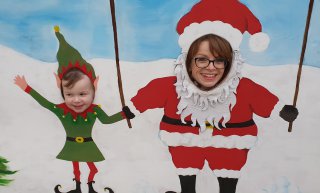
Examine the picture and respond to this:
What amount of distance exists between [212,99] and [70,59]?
73 cm

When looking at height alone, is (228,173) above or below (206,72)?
below

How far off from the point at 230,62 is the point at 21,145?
46.5 inches

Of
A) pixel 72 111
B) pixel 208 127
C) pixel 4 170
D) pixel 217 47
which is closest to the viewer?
pixel 217 47

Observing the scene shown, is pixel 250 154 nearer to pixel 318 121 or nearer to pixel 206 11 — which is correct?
pixel 318 121

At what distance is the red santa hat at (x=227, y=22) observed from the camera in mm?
1719

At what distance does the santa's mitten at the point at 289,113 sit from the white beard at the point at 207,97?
9.4 inches

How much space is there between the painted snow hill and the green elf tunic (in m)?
0.03

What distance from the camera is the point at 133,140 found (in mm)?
1909

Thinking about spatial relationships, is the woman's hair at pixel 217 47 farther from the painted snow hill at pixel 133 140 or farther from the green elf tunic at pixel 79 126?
the green elf tunic at pixel 79 126

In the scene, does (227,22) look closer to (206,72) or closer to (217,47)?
(217,47)

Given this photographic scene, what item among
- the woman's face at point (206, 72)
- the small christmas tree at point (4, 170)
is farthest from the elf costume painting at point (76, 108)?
the woman's face at point (206, 72)

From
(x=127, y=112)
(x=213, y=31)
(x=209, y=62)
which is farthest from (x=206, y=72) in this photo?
(x=127, y=112)

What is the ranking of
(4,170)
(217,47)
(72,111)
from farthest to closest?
(4,170) < (72,111) < (217,47)

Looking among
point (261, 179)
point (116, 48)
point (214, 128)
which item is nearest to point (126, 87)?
point (116, 48)
